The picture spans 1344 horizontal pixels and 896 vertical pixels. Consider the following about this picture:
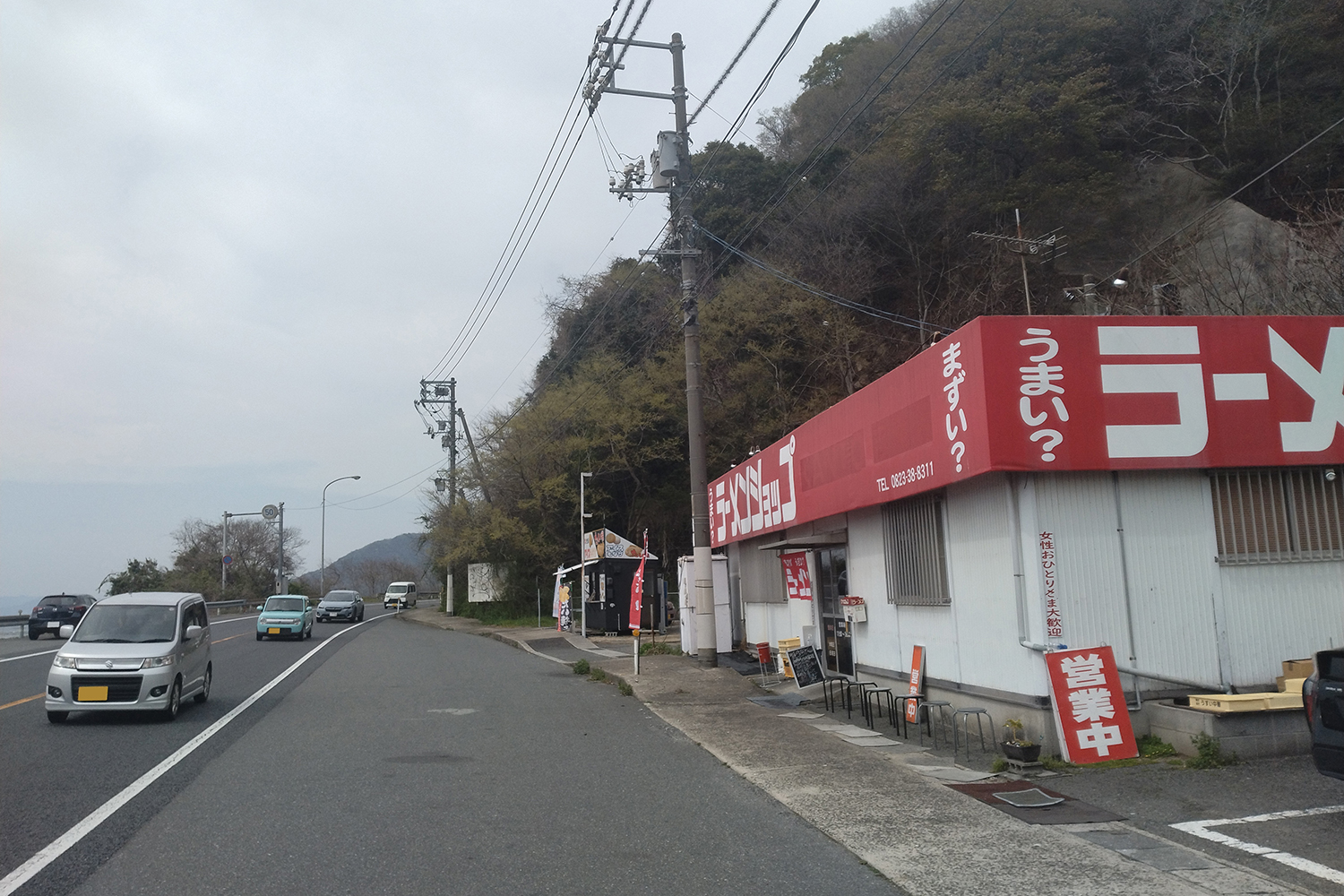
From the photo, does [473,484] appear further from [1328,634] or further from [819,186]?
[1328,634]

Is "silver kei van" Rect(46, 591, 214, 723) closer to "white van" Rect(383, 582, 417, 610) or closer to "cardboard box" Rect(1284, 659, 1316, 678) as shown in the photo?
"cardboard box" Rect(1284, 659, 1316, 678)

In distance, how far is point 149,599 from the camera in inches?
517

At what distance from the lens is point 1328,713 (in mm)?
6035

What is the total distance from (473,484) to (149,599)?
3091 cm

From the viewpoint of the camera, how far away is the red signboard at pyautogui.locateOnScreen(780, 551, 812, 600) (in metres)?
16.2

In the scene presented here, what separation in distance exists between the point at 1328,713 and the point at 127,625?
530 inches

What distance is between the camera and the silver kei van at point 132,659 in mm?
11383

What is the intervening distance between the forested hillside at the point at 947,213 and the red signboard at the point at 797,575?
15.7 metres

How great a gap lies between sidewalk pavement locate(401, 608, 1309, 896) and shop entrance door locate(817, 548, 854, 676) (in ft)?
7.12

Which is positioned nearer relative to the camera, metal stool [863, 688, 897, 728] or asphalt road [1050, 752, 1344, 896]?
asphalt road [1050, 752, 1344, 896]

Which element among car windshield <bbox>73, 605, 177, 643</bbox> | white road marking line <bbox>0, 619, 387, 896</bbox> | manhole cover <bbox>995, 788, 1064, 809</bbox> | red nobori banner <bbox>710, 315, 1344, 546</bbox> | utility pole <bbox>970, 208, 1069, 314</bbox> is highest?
utility pole <bbox>970, 208, 1069, 314</bbox>

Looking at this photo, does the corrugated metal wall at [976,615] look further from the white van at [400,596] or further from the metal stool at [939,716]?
the white van at [400,596]

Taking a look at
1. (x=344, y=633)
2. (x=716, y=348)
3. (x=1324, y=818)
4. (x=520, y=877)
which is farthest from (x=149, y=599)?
(x=716, y=348)

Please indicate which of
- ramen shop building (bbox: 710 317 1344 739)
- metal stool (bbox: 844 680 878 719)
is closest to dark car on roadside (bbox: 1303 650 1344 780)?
ramen shop building (bbox: 710 317 1344 739)
